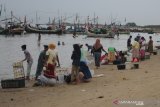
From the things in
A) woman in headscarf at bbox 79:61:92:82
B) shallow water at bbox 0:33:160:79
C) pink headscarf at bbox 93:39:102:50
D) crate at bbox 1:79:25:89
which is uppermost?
pink headscarf at bbox 93:39:102:50

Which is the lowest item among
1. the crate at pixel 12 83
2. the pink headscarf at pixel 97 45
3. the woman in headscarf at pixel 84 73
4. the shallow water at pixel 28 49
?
the shallow water at pixel 28 49

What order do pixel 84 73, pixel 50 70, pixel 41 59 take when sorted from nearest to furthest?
1. pixel 50 70
2. pixel 84 73
3. pixel 41 59

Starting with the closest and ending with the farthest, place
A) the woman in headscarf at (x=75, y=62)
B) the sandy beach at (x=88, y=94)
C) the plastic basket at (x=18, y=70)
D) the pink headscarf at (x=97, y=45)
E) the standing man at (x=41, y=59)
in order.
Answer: the sandy beach at (x=88, y=94), the woman in headscarf at (x=75, y=62), the standing man at (x=41, y=59), the plastic basket at (x=18, y=70), the pink headscarf at (x=97, y=45)

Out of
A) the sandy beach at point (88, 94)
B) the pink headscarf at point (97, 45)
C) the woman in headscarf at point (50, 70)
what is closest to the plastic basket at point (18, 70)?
the sandy beach at point (88, 94)

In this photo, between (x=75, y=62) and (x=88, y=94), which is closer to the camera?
(x=88, y=94)

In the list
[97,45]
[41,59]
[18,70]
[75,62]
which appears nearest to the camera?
[75,62]

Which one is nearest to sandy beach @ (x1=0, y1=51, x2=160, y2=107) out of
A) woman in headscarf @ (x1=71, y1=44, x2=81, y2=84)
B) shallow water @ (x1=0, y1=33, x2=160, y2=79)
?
woman in headscarf @ (x1=71, y1=44, x2=81, y2=84)

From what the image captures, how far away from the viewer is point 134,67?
17.9 metres

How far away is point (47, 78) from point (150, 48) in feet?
48.9

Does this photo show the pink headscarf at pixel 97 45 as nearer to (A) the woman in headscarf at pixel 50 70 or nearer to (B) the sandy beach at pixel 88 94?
(B) the sandy beach at pixel 88 94

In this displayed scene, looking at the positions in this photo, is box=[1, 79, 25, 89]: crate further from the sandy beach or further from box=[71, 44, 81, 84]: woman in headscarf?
box=[71, 44, 81, 84]: woman in headscarf

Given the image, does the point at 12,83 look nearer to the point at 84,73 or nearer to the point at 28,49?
the point at 84,73

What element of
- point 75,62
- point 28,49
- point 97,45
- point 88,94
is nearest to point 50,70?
point 75,62

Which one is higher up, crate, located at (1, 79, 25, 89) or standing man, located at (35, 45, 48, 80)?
standing man, located at (35, 45, 48, 80)
